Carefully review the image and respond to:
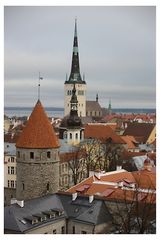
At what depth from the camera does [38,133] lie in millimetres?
7566

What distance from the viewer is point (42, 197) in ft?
22.2

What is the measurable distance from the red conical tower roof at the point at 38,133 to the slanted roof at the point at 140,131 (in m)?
13.3

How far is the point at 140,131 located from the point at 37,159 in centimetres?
1427

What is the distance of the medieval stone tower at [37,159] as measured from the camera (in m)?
7.28

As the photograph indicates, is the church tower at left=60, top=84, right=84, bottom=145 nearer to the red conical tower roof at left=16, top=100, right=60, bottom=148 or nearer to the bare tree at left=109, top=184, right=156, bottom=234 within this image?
the red conical tower roof at left=16, top=100, right=60, bottom=148

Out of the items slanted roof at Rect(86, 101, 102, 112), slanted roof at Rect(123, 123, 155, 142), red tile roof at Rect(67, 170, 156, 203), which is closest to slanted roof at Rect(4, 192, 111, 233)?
red tile roof at Rect(67, 170, 156, 203)

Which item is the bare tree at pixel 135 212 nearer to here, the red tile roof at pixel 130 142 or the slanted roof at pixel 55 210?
the slanted roof at pixel 55 210

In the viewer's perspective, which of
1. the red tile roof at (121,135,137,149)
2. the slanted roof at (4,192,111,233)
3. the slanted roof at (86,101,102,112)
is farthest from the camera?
the slanted roof at (86,101,102,112)

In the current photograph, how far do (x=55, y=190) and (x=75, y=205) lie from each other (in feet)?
2.49

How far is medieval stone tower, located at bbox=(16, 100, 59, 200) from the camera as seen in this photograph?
287 inches

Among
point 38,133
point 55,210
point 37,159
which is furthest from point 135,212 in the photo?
point 38,133

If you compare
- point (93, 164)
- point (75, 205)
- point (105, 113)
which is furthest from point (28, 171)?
point (105, 113)

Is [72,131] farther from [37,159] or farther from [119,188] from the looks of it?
[119,188]

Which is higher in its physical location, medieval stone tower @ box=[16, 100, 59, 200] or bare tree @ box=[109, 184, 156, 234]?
medieval stone tower @ box=[16, 100, 59, 200]
